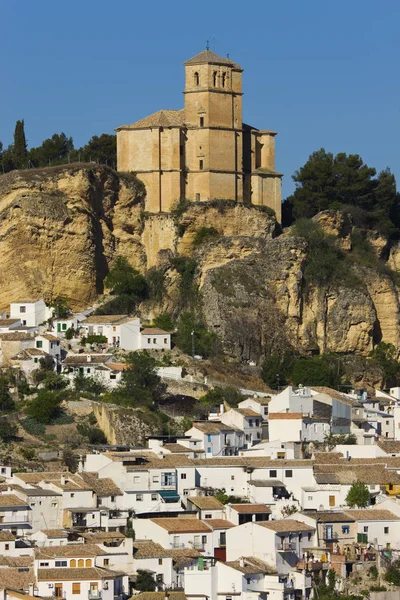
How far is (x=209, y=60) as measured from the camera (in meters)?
80.9

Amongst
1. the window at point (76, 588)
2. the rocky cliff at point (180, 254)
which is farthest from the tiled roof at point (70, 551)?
the rocky cliff at point (180, 254)

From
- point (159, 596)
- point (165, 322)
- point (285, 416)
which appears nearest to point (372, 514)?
point (159, 596)

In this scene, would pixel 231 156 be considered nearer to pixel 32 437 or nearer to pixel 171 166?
pixel 171 166

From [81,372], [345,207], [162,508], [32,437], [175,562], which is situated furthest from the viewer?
[345,207]

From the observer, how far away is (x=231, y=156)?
8144 centimetres

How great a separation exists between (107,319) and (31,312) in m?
2.75

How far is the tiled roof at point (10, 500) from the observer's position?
58375mm

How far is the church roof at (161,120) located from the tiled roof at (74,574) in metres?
31.3

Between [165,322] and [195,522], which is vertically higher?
[165,322]

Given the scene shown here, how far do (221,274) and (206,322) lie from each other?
2.01 metres

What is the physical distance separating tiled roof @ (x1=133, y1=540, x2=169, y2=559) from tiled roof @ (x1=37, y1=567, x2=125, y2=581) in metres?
2.03

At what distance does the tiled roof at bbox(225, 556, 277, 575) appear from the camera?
52.5m

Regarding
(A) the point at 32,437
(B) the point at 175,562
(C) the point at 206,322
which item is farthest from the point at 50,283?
(B) the point at 175,562

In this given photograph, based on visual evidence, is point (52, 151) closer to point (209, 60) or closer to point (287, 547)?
point (209, 60)
